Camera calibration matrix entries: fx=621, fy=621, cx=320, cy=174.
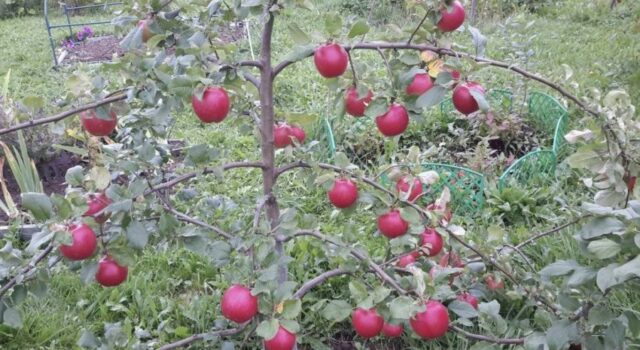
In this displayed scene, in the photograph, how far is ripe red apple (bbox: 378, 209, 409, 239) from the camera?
1.38 m

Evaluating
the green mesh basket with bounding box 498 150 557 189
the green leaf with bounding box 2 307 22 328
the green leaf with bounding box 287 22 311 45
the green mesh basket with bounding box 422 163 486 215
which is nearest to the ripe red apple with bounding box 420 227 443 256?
the green leaf with bounding box 287 22 311 45

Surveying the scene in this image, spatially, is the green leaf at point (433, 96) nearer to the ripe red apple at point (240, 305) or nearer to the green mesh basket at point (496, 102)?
the ripe red apple at point (240, 305)

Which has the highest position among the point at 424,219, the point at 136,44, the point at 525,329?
the point at 136,44

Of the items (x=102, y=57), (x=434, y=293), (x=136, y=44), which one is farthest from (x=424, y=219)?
(x=102, y=57)

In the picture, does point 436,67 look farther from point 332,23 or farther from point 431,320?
point 431,320

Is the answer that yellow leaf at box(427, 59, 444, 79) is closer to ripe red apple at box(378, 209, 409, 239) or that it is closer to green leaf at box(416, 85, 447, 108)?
green leaf at box(416, 85, 447, 108)

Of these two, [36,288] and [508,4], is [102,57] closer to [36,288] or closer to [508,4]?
[508,4]

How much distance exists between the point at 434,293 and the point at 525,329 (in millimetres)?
587

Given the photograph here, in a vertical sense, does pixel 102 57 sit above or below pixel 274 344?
below

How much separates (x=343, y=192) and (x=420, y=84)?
0.99ft

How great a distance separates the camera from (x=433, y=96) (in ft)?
3.88

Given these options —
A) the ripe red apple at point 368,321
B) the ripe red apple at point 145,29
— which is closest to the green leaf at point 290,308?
the ripe red apple at point 368,321

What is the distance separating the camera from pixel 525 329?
175 cm

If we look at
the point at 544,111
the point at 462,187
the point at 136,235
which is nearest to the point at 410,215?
the point at 136,235
